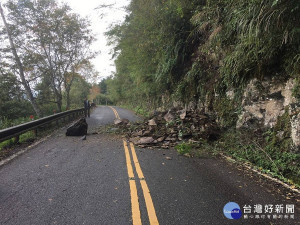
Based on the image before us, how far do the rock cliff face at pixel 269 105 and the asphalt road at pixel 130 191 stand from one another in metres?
1.58

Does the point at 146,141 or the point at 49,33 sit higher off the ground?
the point at 49,33

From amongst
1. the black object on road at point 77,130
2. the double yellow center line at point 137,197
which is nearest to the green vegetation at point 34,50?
the black object on road at point 77,130

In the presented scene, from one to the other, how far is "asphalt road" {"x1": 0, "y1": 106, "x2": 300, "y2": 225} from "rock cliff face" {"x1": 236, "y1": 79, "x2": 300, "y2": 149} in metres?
1.58

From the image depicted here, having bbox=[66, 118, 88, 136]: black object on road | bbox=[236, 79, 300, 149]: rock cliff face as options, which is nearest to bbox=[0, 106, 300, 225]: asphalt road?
bbox=[236, 79, 300, 149]: rock cliff face

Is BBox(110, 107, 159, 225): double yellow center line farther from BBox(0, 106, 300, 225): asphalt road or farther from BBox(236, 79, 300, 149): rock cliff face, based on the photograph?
BBox(236, 79, 300, 149): rock cliff face

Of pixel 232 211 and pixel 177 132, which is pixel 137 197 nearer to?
pixel 232 211

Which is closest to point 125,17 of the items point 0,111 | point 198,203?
point 0,111

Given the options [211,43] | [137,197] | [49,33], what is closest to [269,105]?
[211,43]

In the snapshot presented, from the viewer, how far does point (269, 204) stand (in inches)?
119

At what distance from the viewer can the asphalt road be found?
269 centimetres

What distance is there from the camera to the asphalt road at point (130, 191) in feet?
8.84

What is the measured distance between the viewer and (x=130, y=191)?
3.40m

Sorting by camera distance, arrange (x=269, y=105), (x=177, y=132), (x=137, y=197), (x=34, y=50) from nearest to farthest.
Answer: (x=137, y=197) < (x=269, y=105) < (x=177, y=132) < (x=34, y=50)

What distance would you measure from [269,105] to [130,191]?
447 cm
